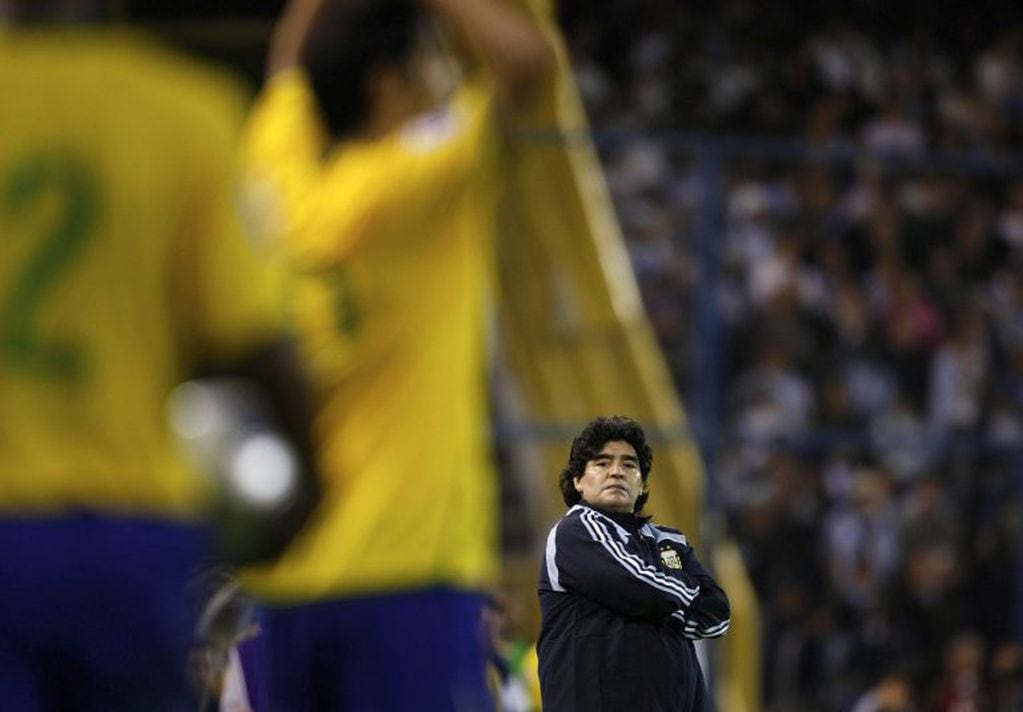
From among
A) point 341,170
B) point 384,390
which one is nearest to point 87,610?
point 384,390

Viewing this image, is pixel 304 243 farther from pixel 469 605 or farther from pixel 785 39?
pixel 785 39

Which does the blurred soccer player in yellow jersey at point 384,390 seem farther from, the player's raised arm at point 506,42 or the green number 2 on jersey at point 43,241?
the green number 2 on jersey at point 43,241

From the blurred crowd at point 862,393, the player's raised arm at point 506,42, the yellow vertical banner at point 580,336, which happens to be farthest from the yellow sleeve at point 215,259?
the blurred crowd at point 862,393

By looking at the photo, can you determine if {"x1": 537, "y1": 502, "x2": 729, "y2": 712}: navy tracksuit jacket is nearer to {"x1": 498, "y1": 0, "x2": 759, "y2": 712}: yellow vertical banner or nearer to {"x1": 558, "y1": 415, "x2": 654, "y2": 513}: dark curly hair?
{"x1": 558, "y1": 415, "x2": 654, "y2": 513}: dark curly hair

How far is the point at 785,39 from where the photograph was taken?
19.3 m

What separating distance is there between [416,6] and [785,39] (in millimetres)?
13385

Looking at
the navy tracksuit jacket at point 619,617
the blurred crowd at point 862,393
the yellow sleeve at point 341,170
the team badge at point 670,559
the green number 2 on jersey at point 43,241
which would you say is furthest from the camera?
the blurred crowd at point 862,393

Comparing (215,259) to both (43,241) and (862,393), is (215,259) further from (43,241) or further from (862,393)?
(862,393)

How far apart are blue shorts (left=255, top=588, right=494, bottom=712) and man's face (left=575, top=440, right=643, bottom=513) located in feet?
1.71

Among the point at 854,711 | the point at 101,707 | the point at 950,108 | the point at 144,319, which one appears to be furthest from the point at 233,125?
the point at 950,108

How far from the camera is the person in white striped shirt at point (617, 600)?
6039 millimetres

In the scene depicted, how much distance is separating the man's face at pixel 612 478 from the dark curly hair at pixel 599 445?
0.01m

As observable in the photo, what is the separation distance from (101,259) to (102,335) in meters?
0.11

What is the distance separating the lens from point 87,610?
146 inches
